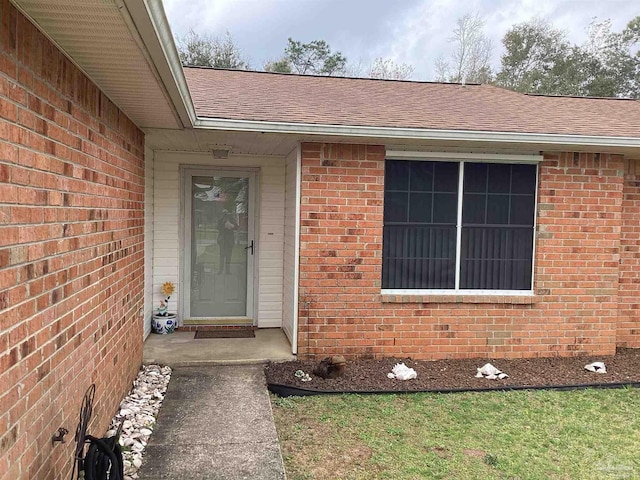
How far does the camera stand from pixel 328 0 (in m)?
31.5

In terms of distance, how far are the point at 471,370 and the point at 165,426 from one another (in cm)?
334

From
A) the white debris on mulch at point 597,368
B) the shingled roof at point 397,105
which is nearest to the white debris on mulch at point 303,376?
the shingled roof at point 397,105

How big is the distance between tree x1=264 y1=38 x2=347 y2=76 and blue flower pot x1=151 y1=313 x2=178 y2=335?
65.0 ft

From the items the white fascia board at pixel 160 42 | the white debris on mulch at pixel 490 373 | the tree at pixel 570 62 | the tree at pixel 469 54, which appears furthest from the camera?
the tree at pixel 570 62

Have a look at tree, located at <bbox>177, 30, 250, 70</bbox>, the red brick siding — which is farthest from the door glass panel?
tree, located at <bbox>177, 30, 250, 70</bbox>

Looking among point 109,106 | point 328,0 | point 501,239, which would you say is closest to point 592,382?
point 501,239

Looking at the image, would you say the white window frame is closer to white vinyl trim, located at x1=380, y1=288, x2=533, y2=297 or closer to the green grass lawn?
white vinyl trim, located at x1=380, y1=288, x2=533, y2=297

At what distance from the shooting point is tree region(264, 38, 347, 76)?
24.1 meters

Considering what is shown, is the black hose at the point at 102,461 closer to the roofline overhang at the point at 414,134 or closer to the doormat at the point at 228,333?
the roofline overhang at the point at 414,134

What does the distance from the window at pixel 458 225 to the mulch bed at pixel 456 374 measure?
0.89 meters

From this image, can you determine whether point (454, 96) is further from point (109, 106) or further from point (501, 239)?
point (109, 106)

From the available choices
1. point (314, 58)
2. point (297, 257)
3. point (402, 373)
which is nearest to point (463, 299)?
point (402, 373)

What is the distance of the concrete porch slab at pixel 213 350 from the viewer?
535 centimetres

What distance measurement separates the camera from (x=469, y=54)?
22.2 meters
